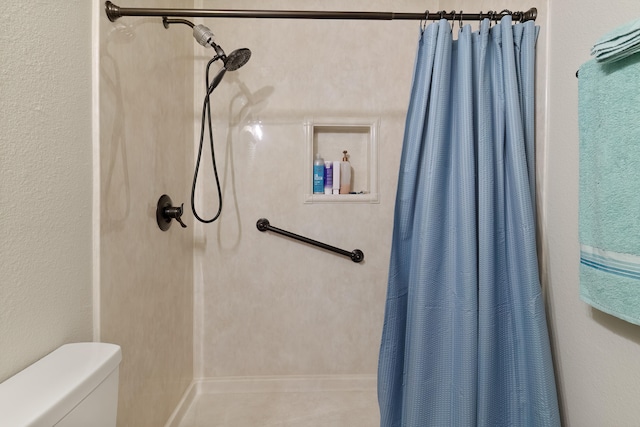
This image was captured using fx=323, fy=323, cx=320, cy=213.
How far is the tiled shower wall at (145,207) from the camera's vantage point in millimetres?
1044

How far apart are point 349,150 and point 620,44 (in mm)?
1351

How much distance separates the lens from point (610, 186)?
0.75 meters

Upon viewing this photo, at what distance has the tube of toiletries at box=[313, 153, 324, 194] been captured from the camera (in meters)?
1.86

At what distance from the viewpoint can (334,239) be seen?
6.21ft

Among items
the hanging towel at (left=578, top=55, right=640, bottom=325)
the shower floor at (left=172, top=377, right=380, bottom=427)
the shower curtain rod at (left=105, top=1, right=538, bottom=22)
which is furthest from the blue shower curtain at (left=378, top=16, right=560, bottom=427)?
the shower floor at (left=172, top=377, right=380, bottom=427)

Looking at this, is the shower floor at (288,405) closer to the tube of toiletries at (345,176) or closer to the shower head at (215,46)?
the tube of toiletries at (345,176)

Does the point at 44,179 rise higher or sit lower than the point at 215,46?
lower

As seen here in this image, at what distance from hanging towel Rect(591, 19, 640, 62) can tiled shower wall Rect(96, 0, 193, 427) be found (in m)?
1.32

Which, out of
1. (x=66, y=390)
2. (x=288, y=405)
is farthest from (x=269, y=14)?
(x=288, y=405)

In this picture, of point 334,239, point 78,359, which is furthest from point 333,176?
point 78,359

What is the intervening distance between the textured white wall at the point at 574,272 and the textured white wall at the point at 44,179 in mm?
1401

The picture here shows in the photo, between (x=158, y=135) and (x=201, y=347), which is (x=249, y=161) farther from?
(x=201, y=347)

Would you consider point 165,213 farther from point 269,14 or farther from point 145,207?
point 269,14

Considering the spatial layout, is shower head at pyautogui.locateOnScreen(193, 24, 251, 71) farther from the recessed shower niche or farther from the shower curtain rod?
the recessed shower niche
